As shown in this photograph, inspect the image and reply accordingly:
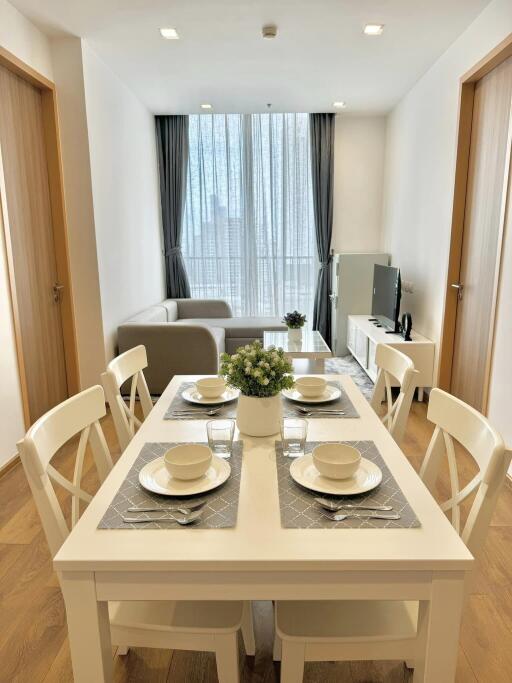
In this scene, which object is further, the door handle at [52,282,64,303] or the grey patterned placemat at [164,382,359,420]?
the door handle at [52,282,64,303]

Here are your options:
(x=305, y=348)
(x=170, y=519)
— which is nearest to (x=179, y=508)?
(x=170, y=519)

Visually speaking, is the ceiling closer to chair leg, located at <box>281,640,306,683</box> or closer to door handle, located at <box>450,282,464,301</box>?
door handle, located at <box>450,282,464,301</box>

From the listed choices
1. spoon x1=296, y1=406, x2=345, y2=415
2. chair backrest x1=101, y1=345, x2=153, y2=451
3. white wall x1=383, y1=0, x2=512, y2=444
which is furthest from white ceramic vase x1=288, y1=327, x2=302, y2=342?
spoon x1=296, y1=406, x2=345, y2=415

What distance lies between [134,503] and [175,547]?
8.2 inches

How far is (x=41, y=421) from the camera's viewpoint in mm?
1306

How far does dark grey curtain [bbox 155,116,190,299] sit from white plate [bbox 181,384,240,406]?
4199 mm

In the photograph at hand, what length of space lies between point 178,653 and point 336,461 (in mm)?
952

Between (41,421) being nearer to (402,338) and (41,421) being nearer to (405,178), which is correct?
(402,338)

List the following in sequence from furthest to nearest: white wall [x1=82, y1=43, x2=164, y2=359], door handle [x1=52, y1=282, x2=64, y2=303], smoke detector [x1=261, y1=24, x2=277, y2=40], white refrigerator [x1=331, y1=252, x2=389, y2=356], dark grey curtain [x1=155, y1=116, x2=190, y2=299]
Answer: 1. dark grey curtain [x1=155, y1=116, x2=190, y2=299]
2. white refrigerator [x1=331, y1=252, x2=389, y2=356]
3. white wall [x1=82, y1=43, x2=164, y2=359]
4. door handle [x1=52, y1=282, x2=64, y2=303]
5. smoke detector [x1=261, y1=24, x2=277, y2=40]

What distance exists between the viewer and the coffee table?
156 inches

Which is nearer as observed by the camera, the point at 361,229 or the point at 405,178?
the point at 405,178

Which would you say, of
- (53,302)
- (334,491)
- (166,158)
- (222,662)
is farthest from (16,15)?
(222,662)

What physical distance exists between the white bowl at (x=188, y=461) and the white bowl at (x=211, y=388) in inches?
22.3

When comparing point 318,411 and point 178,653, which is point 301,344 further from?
point 178,653
